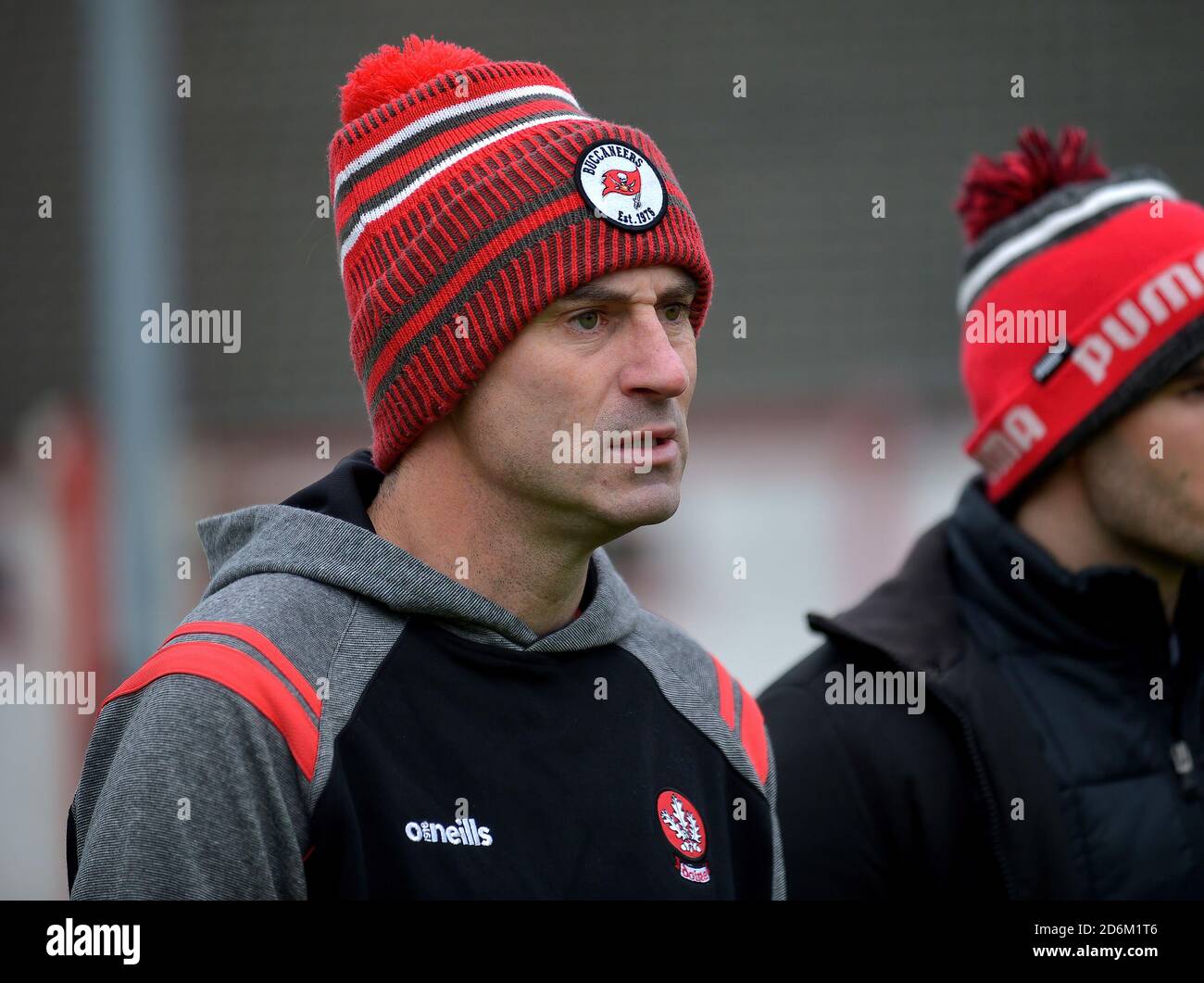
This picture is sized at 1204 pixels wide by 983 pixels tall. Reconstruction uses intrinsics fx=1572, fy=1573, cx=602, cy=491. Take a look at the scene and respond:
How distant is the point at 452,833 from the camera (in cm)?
208

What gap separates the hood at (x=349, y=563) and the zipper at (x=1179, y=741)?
4.25 feet

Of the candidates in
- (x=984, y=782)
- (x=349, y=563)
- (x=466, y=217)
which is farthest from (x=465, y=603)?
(x=984, y=782)

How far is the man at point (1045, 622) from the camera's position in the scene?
290cm

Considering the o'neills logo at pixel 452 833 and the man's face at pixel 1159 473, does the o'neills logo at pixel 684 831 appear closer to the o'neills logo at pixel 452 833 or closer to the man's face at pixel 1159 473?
the o'neills logo at pixel 452 833

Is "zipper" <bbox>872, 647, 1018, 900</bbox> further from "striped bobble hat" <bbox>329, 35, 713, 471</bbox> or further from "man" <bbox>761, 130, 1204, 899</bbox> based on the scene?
"striped bobble hat" <bbox>329, 35, 713, 471</bbox>

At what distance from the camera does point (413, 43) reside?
2.53m

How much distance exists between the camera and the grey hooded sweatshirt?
6.35 feet

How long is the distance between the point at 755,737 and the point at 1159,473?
3.66 ft

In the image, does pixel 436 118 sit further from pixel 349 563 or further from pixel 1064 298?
pixel 1064 298

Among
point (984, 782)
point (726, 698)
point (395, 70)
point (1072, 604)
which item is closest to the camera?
point (395, 70)

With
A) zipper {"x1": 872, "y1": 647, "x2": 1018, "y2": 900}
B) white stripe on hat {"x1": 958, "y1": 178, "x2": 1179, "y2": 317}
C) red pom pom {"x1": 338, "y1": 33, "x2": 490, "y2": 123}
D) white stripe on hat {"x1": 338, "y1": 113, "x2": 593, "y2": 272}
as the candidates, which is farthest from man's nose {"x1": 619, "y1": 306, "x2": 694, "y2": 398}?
white stripe on hat {"x1": 958, "y1": 178, "x2": 1179, "y2": 317}

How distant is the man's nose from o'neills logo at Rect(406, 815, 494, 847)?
2.16 feet

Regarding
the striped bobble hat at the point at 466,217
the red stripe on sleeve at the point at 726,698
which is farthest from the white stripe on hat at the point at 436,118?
the red stripe on sleeve at the point at 726,698
